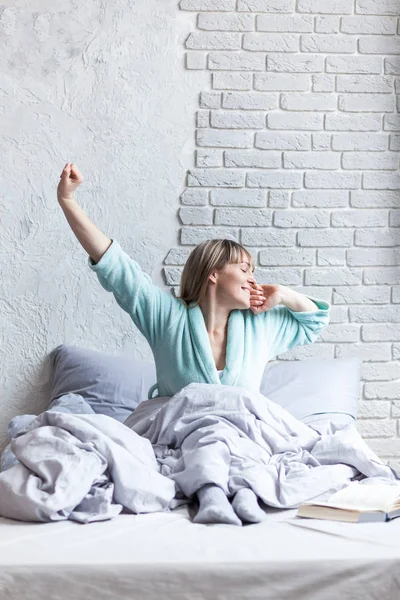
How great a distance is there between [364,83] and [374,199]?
0.50m

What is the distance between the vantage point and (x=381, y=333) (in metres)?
3.64

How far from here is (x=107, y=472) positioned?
2094mm

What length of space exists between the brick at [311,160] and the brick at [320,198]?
4.3 inches

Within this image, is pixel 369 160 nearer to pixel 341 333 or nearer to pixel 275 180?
pixel 275 180

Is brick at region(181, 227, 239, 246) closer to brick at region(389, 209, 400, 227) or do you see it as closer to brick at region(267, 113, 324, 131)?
brick at region(267, 113, 324, 131)

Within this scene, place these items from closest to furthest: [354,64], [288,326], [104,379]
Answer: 1. [288,326]
2. [104,379]
3. [354,64]

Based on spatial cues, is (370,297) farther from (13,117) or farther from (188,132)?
(13,117)

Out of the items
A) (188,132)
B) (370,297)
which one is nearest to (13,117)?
(188,132)

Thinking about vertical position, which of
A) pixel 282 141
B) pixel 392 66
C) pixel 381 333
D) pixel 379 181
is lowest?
pixel 381 333

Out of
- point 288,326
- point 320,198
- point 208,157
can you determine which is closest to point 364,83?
point 320,198

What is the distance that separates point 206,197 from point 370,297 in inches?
32.4

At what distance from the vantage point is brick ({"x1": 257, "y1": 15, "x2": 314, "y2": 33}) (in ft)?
11.7

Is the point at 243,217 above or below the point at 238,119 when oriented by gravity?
below

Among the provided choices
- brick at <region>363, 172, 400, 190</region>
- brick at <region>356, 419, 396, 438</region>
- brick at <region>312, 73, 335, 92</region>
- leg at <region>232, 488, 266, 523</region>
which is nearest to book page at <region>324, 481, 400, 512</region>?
leg at <region>232, 488, 266, 523</region>
